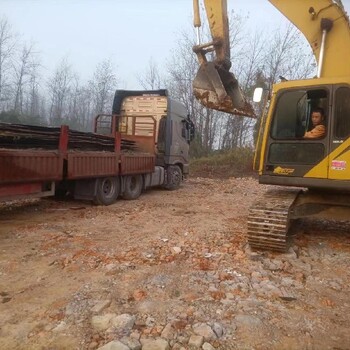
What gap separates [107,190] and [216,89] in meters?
4.24

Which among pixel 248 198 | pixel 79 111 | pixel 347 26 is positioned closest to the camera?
pixel 347 26

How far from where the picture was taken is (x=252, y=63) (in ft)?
97.0

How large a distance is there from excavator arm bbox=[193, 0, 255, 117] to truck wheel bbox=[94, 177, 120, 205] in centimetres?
362

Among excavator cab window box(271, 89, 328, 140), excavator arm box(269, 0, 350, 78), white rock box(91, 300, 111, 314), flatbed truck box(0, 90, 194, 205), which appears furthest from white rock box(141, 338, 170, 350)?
excavator arm box(269, 0, 350, 78)

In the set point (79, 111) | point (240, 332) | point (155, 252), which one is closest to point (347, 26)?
point (155, 252)

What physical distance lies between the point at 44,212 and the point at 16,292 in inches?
174

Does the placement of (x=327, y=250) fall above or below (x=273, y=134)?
below

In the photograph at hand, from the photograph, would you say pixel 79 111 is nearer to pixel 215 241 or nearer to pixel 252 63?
pixel 252 63

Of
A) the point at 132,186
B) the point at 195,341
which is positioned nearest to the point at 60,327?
the point at 195,341

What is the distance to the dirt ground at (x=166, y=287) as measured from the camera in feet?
9.99

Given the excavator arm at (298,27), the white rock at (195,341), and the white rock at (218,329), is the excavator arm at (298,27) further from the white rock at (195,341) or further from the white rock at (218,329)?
the white rock at (195,341)

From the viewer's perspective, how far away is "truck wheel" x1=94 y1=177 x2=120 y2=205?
29.5ft

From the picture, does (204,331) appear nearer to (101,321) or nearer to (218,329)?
(218,329)

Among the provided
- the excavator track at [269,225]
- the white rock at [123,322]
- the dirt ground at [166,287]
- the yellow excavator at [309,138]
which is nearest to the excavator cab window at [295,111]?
the yellow excavator at [309,138]
